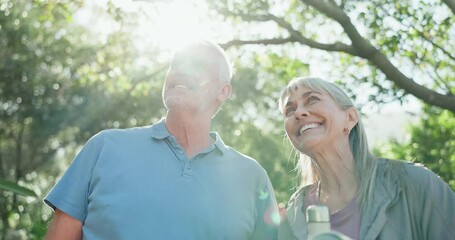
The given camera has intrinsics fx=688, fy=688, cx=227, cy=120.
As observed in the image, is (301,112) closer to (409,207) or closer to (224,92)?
(224,92)

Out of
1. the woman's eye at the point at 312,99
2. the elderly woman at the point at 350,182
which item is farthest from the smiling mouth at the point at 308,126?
the woman's eye at the point at 312,99

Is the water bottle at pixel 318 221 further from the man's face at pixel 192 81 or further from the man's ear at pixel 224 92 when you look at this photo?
the man's ear at pixel 224 92

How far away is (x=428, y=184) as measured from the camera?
3318 mm

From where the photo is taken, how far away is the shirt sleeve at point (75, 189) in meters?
3.44

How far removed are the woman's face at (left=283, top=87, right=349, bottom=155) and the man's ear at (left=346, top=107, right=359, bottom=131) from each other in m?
0.01

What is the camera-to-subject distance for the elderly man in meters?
3.43

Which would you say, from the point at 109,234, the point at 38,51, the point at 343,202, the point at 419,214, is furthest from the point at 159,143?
the point at 38,51

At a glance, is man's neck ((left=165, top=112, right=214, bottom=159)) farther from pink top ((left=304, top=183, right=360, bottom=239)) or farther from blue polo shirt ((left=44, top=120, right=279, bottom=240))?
pink top ((left=304, top=183, right=360, bottom=239))

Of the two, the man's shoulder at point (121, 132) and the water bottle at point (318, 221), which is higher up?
the water bottle at point (318, 221)

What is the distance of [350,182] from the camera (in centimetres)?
364

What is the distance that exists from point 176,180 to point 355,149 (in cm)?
100

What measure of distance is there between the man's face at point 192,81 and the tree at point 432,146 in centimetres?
1359

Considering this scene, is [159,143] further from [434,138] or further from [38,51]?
[38,51]

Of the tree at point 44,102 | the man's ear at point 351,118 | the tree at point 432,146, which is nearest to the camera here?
the man's ear at point 351,118
